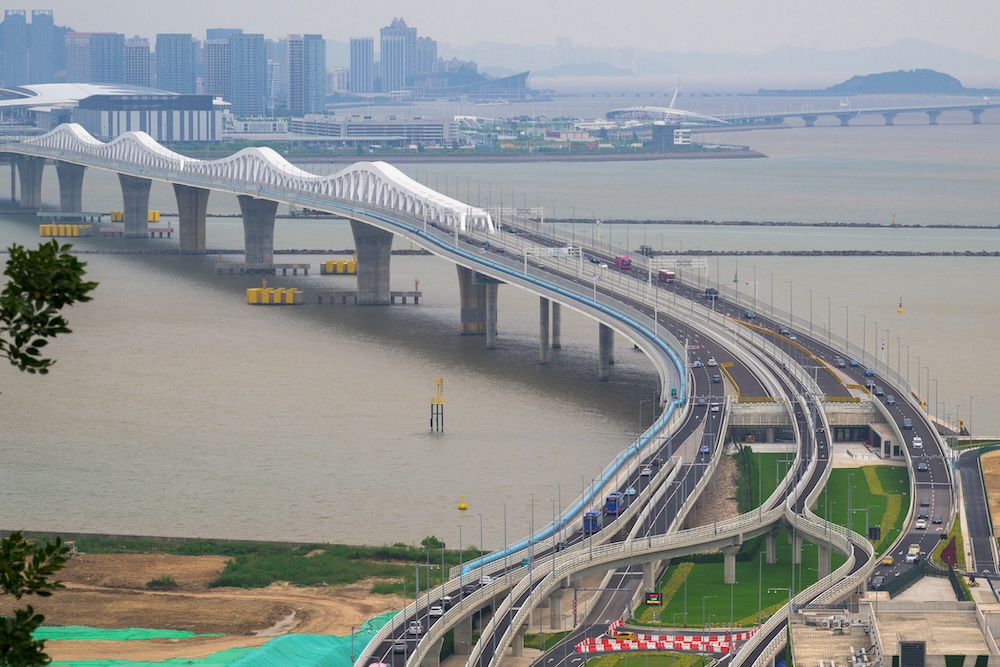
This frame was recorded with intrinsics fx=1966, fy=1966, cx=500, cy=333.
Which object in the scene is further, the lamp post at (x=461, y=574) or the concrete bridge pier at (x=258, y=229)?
the concrete bridge pier at (x=258, y=229)

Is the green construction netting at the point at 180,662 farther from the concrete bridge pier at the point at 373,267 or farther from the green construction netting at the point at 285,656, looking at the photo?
the concrete bridge pier at the point at 373,267

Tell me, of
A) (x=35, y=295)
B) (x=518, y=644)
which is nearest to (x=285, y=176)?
(x=518, y=644)

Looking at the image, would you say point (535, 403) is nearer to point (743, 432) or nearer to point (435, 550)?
point (743, 432)

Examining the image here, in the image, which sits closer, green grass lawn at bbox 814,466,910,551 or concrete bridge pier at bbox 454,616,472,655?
concrete bridge pier at bbox 454,616,472,655

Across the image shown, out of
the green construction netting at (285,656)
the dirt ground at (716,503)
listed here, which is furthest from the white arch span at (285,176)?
Result: the green construction netting at (285,656)

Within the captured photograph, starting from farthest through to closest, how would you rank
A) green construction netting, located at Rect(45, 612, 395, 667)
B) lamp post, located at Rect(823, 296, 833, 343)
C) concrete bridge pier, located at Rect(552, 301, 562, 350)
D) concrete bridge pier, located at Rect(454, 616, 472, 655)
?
1. concrete bridge pier, located at Rect(552, 301, 562, 350)
2. lamp post, located at Rect(823, 296, 833, 343)
3. concrete bridge pier, located at Rect(454, 616, 472, 655)
4. green construction netting, located at Rect(45, 612, 395, 667)

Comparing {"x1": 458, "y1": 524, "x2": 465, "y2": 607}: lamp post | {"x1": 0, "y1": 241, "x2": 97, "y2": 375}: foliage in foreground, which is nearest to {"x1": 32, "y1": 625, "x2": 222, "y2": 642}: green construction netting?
{"x1": 458, "y1": 524, "x2": 465, "y2": 607}: lamp post

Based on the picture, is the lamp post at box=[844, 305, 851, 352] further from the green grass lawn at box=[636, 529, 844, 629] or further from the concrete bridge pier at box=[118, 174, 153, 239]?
the concrete bridge pier at box=[118, 174, 153, 239]
